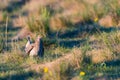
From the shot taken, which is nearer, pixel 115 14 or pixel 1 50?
pixel 1 50

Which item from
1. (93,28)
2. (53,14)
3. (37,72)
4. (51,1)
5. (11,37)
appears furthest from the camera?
(51,1)

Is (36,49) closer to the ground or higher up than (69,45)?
higher up

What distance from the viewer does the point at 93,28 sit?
11727mm

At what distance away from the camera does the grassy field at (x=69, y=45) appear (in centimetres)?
843

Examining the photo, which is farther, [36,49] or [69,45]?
[69,45]

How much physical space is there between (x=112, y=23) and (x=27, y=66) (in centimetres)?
368

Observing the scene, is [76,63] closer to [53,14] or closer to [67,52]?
[67,52]

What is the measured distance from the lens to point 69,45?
1080 centimetres

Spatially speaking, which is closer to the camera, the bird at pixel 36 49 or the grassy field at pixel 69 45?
the grassy field at pixel 69 45

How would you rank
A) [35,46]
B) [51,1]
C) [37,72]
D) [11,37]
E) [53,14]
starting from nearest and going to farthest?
[37,72] < [35,46] < [11,37] < [53,14] < [51,1]

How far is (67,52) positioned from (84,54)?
1.21 meters

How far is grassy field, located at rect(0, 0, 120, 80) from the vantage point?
8430 millimetres

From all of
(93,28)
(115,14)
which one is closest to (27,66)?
(93,28)

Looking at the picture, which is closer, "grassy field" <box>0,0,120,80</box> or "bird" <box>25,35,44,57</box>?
"grassy field" <box>0,0,120,80</box>
